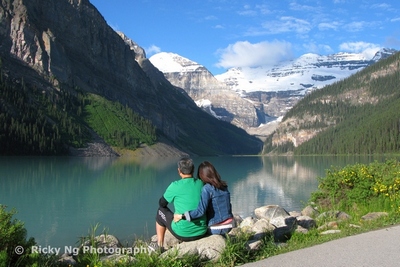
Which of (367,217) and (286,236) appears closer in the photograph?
(286,236)

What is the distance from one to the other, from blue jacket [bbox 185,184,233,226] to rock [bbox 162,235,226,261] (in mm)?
699

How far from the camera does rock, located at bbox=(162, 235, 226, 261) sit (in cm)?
958

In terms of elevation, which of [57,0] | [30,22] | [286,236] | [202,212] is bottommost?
[286,236]

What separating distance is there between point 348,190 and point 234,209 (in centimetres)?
1372

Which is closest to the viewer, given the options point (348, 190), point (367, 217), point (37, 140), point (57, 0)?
point (367, 217)

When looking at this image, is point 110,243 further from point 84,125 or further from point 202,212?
point 84,125

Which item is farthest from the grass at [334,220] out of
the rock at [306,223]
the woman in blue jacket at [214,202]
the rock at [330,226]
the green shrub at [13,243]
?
the woman in blue jacket at [214,202]

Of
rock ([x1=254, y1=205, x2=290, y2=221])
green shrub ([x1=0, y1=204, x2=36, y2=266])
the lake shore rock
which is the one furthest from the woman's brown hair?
rock ([x1=254, y1=205, x2=290, y2=221])

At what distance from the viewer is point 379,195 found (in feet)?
62.3

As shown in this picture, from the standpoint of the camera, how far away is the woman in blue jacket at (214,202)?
34.8 ft

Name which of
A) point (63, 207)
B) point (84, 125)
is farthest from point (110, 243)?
point (84, 125)

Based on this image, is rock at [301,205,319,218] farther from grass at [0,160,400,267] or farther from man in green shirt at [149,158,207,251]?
man in green shirt at [149,158,207,251]

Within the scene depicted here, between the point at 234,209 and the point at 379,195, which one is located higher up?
the point at 379,195

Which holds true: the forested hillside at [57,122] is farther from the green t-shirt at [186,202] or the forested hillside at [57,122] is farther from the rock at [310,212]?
the green t-shirt at [186,202]
